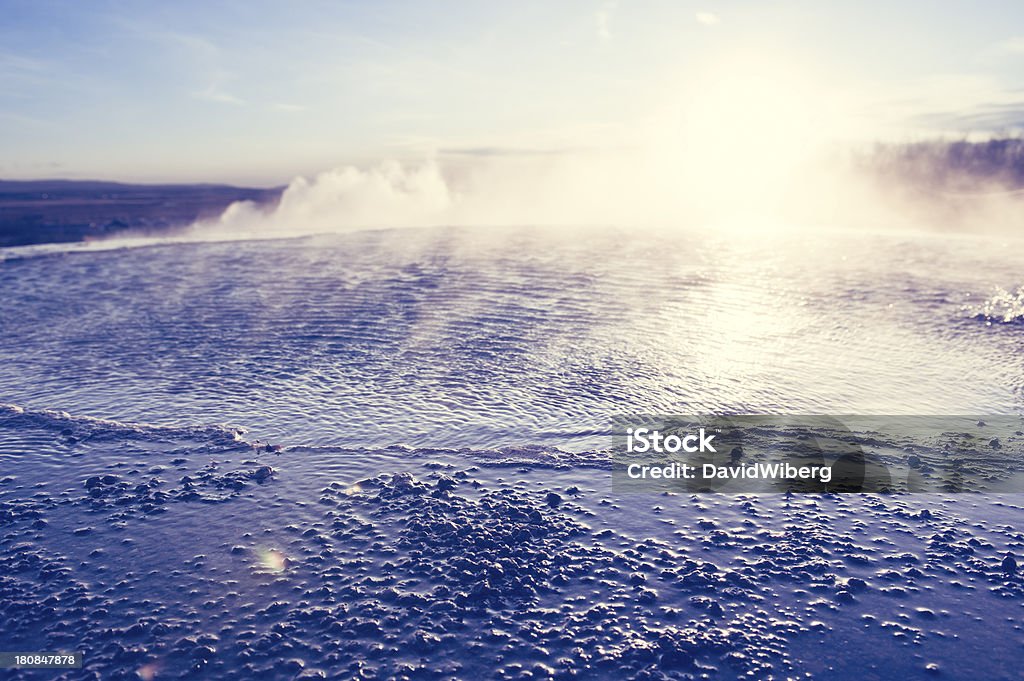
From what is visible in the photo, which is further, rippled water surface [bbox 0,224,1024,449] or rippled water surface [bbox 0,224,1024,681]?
rippled water surface [bbox 0,224,1024,449]

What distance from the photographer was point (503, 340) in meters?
21.2

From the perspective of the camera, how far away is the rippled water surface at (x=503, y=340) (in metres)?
15.7

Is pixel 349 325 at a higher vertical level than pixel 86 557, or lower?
higher

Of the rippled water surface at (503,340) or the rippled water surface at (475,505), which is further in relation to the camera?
the rippled water surface at (503,340)

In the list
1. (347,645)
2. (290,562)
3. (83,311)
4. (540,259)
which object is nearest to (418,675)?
(347,645)

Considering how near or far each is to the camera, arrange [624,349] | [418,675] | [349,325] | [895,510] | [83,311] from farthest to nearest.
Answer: [83,311], [349,325], [624,349], [895,510], [418,675]

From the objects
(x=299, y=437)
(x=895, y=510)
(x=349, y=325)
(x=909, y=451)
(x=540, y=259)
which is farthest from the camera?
(x=540, y=259)

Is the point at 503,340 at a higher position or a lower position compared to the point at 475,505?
higher

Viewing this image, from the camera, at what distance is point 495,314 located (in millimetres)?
24703

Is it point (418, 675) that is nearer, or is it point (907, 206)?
point (418, 675)

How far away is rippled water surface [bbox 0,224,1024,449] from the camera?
15.7 meters

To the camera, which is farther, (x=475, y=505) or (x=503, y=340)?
(x=503, y=340)

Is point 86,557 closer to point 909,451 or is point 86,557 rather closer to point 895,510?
point 895,510

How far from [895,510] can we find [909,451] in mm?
2629
